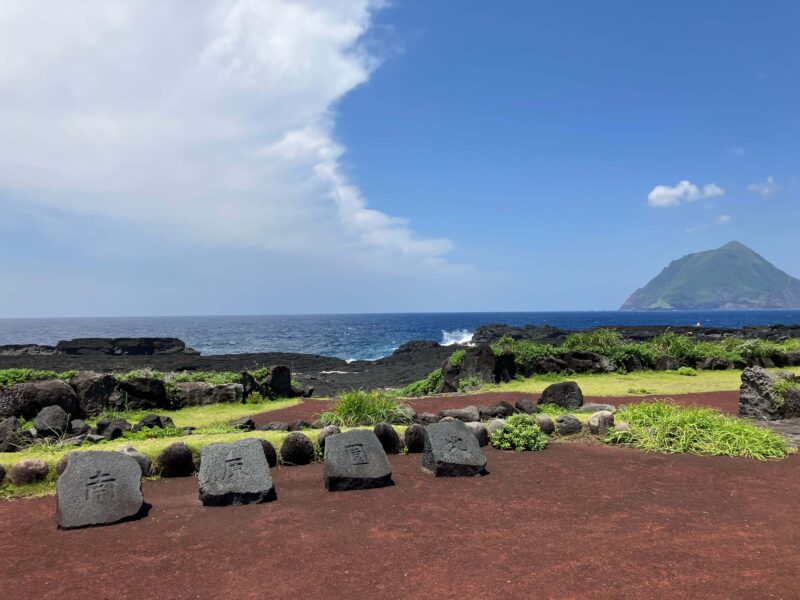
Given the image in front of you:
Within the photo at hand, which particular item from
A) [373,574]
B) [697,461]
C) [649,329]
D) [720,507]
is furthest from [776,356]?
[649,329]

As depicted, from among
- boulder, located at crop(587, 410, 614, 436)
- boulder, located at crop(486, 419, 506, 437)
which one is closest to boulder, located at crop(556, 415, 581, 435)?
boulder, located at crop(587, 410, 614, 436)

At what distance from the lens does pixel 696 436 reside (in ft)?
33.2

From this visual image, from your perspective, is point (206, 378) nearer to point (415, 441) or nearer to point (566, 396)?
point (415, 441)

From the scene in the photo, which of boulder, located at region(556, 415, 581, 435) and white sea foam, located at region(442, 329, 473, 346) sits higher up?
boulder, located at region(556, 415, 581, 435)

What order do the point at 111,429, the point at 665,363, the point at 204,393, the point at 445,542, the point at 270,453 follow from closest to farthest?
the point at 445,542 < the point at 270,453 < the point at 111,429 < the point at 204,393 < the point at 665,363

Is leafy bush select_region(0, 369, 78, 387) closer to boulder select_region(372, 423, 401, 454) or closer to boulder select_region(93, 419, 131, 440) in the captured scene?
boulder select_region(93, 419, 131, 440)

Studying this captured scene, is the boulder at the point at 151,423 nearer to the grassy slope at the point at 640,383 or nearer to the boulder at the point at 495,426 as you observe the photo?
the boulder at the point at 495,426

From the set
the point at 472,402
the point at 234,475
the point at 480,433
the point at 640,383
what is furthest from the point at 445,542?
the point at 640,383

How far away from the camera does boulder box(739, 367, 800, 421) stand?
12.4 m

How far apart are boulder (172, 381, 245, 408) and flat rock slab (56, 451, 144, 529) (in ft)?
31.4

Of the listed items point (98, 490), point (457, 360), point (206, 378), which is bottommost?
point (98, 490)

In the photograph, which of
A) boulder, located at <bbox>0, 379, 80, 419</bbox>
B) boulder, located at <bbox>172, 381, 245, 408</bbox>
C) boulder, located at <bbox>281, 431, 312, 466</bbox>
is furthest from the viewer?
boulder, located at <bbox>172, 381, 245, 408</bbox>

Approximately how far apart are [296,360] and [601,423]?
30.4 m

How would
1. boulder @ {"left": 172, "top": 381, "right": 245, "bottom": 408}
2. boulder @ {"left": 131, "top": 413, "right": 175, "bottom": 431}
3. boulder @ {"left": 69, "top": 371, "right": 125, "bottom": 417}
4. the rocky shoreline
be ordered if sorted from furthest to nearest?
the rocky shoreline < boulder @ {"left": 172, "top": 381, "right": 245, "bottom": 408} < boulder @ {"left": 69, "top": 371, "right": 125, "bottom": 417} < boulder @ {"left": 131, "top": 413, "right": 175, "bottom": 431}
